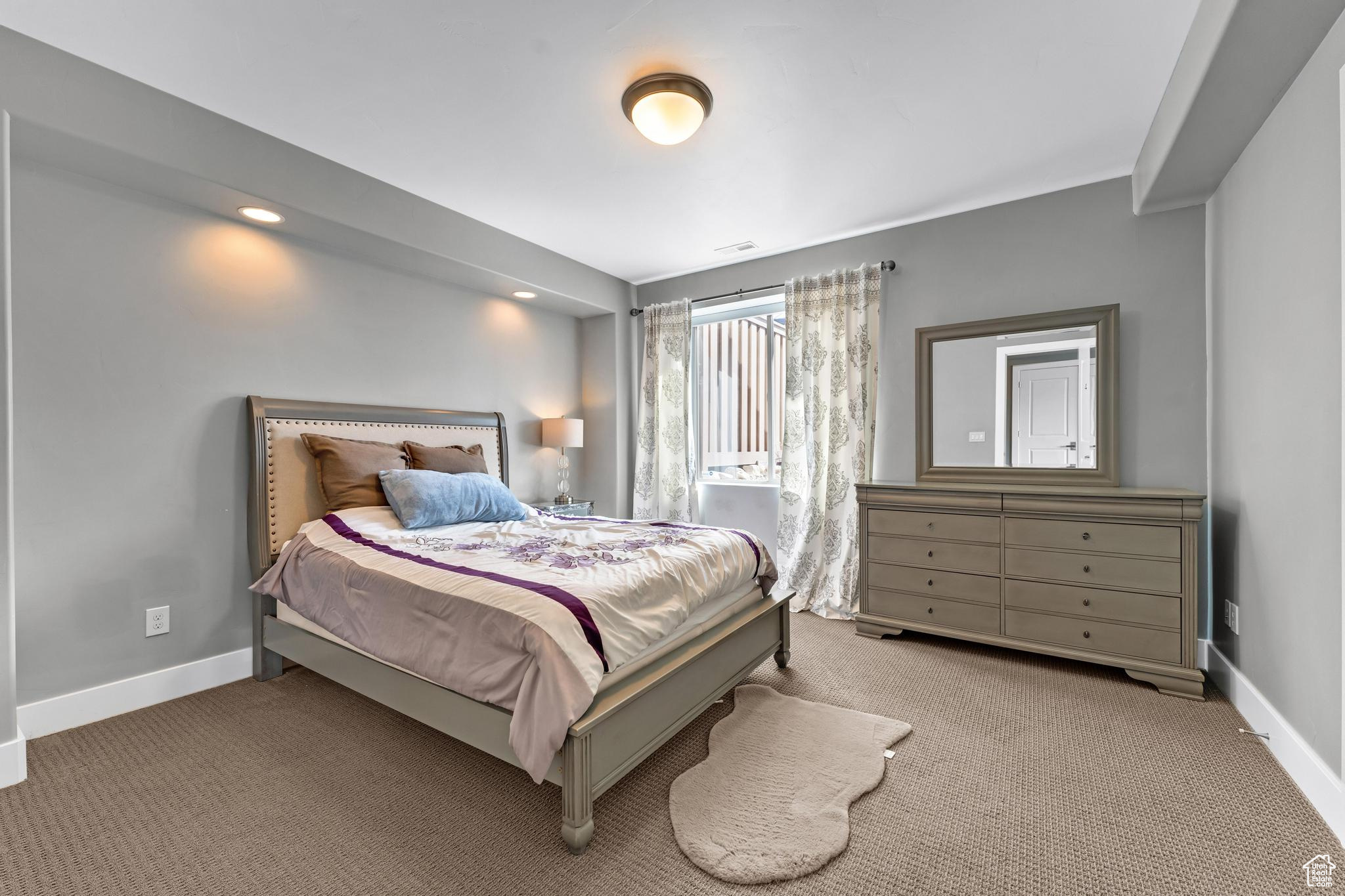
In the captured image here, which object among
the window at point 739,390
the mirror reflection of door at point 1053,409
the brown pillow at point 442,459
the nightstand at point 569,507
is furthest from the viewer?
the window at point 739,390

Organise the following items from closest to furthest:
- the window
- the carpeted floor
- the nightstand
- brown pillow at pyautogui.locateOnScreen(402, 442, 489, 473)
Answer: the carpeted floor < brown pillow at pyautogui.locateOnScreen(402, 442, 489, 473) < the nightstand < the window

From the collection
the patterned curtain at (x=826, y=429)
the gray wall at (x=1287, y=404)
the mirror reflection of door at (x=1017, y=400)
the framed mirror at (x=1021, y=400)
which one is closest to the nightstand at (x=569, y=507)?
the patterned curtain at (x=826, y=429)

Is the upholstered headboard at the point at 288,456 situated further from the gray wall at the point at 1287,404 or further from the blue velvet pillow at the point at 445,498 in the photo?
the gray wall at the point at 1287,404

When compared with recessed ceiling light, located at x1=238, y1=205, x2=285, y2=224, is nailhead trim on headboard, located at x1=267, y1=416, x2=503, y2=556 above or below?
below

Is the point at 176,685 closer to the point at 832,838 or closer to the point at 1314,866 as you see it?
the point at 832,838

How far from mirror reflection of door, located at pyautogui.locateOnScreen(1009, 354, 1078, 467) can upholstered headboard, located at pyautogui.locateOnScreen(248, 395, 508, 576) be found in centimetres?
362

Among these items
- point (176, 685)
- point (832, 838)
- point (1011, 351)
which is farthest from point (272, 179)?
point (1011, 351)

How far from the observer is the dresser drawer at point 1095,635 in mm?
2576

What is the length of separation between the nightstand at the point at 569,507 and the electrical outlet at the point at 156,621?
2.00 metres

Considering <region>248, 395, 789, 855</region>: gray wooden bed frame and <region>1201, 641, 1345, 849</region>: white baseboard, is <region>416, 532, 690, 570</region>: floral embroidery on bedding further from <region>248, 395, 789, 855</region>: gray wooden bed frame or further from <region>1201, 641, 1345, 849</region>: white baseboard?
<region>1201, 641, 1345, 849</region>: white baseboard

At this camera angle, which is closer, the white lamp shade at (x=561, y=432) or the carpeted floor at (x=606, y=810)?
the carpeted floor at (x=606, y=810)

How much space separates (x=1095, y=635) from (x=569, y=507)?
3.19m

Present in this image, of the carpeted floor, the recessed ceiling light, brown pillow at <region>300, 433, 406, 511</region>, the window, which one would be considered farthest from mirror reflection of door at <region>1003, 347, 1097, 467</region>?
the recessed ceiling light

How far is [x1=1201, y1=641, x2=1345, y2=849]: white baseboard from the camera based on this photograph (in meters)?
1.65
